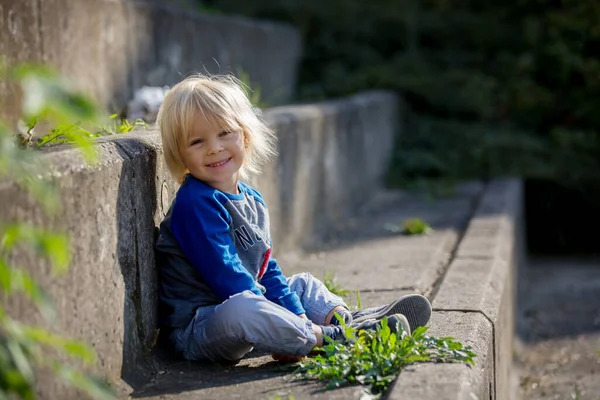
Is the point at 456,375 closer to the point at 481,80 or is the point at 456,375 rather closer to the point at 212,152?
the point at 212,152

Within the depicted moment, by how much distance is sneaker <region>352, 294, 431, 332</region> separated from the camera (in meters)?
2.64

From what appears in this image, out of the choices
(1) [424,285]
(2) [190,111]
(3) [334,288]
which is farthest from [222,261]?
(1) [424,285]

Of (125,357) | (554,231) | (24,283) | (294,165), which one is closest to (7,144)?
(24,283)

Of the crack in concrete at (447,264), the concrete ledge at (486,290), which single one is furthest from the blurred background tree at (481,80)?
the concrete ledge at (486,290)

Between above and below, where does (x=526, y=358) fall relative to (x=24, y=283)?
below

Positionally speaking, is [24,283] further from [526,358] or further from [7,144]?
[526,358]

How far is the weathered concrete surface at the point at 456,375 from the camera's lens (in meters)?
2.05

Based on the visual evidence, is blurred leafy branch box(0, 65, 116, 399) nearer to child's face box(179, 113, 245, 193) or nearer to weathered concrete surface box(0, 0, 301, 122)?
child's face box(179, 113, 245, 193)

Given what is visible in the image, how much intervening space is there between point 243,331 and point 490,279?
1.45 meters

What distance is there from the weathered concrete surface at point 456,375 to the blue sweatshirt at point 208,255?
1.62ft

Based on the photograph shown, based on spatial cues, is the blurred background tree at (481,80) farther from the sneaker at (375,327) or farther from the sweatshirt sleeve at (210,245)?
the sweatshirt sleeve at (210,245)

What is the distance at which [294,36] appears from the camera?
8.30 metres

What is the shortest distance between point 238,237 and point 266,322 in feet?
1.08

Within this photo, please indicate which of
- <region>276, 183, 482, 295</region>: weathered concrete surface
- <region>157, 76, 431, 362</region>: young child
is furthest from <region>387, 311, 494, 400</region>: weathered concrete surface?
<region>276, 183, 482, 295</region>: weathered concrete surface
